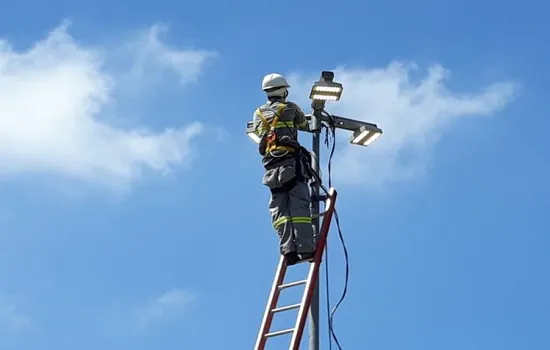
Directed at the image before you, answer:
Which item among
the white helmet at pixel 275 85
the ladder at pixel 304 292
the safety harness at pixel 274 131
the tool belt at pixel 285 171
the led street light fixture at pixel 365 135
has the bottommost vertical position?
the ladder at pixel 304 292

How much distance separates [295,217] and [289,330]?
120cm

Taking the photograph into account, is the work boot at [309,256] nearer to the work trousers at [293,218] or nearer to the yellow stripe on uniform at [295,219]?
the work trousers at [293,218]

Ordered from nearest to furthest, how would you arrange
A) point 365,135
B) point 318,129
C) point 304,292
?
point 304,292 → point 318,129 → point 365,135

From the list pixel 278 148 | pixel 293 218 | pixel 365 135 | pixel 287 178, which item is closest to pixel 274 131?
pixel 278 148

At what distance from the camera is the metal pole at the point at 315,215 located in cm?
1073

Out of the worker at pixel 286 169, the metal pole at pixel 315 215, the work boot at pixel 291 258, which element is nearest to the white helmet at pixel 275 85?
the worker at pixel 286 169

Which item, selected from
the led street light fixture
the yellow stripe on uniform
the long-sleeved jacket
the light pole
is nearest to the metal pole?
the light pole

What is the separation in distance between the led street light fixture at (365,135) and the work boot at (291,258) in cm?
228

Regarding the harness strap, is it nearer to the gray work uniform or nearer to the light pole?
the gray work uniform

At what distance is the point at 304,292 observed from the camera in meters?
9.92

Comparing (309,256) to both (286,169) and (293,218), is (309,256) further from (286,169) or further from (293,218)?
(286,169)

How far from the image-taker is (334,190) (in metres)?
11.0

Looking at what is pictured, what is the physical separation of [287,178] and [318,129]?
1.37 metres

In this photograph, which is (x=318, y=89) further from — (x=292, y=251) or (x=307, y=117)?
(x=292, y=251)
